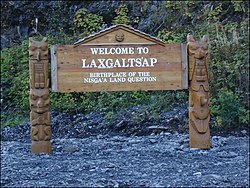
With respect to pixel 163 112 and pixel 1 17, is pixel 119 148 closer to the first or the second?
pixel 163 112

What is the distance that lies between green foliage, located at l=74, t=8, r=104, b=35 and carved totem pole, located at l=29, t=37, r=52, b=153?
17.0ft

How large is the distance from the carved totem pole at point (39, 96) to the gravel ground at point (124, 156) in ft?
0.61

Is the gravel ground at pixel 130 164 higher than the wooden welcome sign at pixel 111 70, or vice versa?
the wooden welcome sign at pixel 111 70

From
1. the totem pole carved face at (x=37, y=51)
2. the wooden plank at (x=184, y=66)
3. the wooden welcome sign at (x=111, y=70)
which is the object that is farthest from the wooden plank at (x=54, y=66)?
the wooden plank at (x=184, y=66)

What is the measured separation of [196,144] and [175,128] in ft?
5.08

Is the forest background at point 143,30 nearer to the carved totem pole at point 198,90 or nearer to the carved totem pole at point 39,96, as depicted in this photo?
the carved totem pole at point 198,90

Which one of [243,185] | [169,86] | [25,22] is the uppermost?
[25,22]

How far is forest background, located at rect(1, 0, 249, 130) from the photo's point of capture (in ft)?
31.4

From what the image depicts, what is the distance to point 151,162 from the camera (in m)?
6.14

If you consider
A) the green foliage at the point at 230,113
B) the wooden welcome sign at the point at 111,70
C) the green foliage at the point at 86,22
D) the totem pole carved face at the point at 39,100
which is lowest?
the green foliage at the point at 230,113

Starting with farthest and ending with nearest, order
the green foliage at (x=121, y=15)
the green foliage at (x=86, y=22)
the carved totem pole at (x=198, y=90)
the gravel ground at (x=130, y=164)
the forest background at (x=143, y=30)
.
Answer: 1. the green foliage at (x=86, y=22)
2. the green foliage at (x=121, y=15)
3. the forest background at (x=143, y=30)
4. the carved totem pole at (x=198, y=90)
5. the gravel ground at (x=130, y=164)

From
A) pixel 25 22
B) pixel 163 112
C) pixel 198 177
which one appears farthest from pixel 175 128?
pixel 25 22

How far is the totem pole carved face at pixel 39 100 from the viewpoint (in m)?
7.14

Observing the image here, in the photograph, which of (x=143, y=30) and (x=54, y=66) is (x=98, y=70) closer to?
(x=54, y=66)
